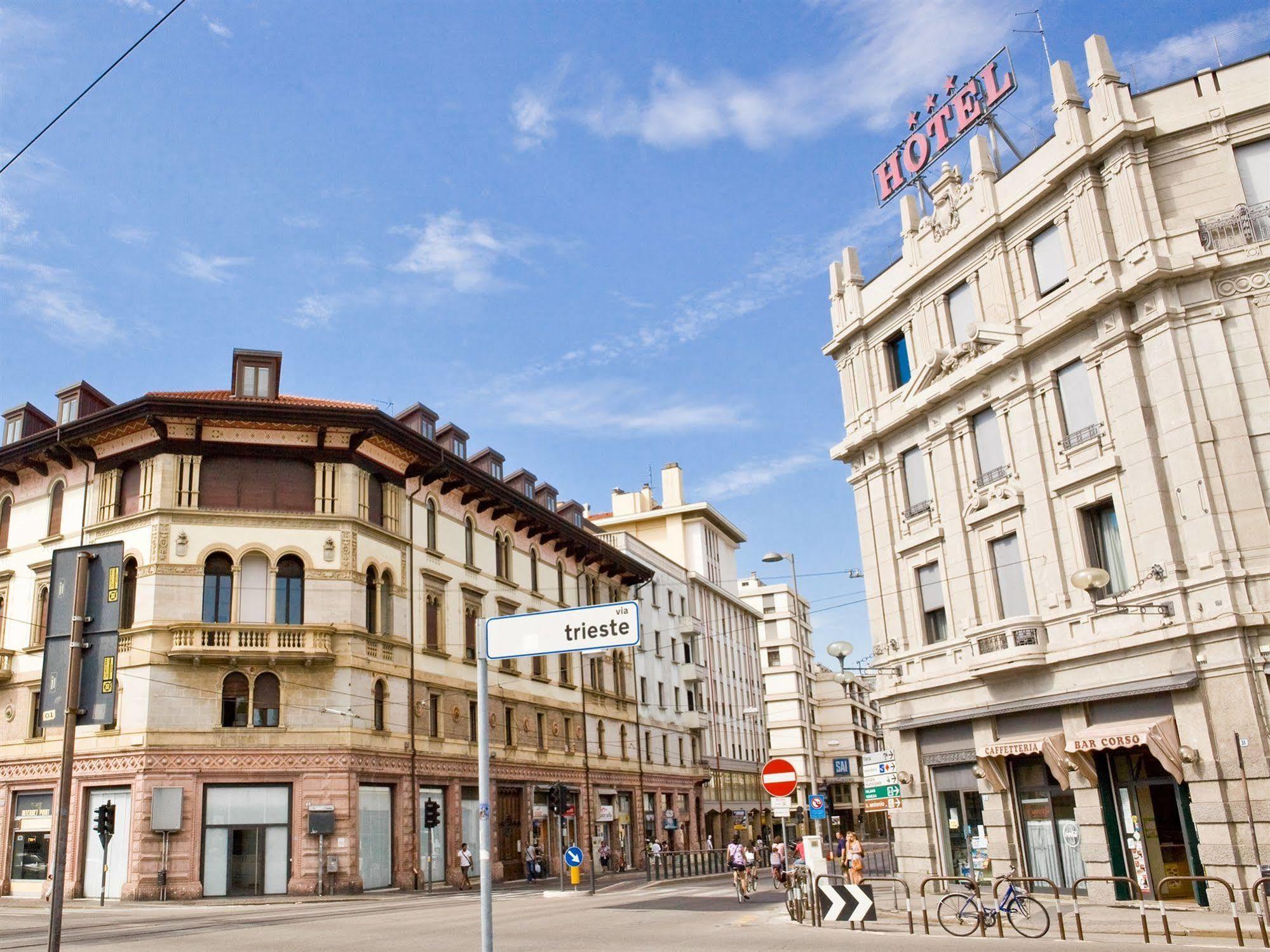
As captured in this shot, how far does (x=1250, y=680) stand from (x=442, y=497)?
29.4 metres

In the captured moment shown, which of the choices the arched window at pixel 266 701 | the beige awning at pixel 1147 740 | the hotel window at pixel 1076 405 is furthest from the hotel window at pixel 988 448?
the arched window at pixel 266 701

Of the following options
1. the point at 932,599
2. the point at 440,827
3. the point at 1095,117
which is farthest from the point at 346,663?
the point at 1095,117

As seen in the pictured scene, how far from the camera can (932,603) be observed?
29.1 m

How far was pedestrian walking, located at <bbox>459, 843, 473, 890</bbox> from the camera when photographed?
38125mm

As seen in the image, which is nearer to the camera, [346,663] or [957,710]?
[957,710]

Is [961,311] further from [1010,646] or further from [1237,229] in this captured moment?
[1010,646]

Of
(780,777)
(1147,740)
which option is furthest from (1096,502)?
(780,777)

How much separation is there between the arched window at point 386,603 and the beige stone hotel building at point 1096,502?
56.0ft

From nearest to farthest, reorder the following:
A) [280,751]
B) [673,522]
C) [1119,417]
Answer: [1119,417] → [280,751] → [673,522]

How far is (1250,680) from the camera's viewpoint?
20.0 m

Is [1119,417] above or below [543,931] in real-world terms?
above

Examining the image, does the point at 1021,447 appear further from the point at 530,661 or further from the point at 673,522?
the point at 673,522

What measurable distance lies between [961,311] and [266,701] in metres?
24.2

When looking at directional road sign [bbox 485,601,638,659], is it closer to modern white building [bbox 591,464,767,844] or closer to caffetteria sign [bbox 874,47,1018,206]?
caffetteria sign [bbox 874,47,1018,206]
